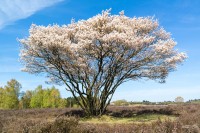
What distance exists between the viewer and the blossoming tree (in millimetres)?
25531

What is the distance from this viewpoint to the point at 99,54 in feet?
85.4

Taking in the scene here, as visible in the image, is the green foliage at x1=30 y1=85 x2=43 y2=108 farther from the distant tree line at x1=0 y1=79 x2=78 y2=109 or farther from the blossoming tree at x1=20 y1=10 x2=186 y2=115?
the blossoming tree at x1=20 y1=10 x2=186 y2=115

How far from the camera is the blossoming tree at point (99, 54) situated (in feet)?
83.8

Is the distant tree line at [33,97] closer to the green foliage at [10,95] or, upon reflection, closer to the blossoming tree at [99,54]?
the green foliage at [10,95]

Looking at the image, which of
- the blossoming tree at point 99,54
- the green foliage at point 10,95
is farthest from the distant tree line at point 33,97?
the blossoming tree at point 99,54

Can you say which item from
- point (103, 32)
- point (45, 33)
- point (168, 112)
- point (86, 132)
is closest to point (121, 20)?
point (103, 32)

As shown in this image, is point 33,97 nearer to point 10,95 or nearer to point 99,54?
point 10,95

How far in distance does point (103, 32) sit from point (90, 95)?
5.46m

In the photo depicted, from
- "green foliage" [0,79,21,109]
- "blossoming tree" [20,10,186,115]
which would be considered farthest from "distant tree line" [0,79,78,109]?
"blossoming tree" [20,10,186,115]

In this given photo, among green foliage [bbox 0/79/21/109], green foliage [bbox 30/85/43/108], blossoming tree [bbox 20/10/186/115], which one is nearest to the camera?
blossoming tree [bbox 20/10/186/115]

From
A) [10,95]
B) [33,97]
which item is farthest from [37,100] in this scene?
[10,95]

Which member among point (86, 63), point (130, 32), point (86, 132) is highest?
point (130, 32)

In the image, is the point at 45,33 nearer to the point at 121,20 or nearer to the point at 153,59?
the point at 121,20

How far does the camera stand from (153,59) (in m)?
27.1
